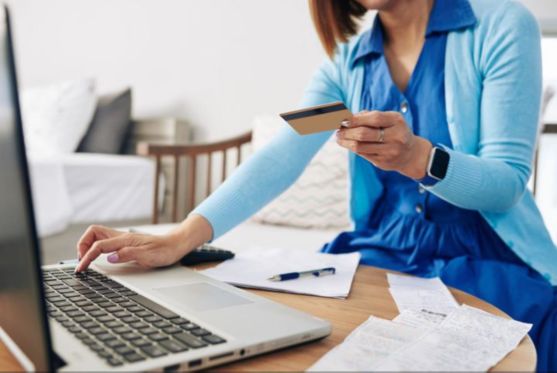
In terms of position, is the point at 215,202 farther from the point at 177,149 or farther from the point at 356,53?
the point at 177,149

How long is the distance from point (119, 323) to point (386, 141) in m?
0.38

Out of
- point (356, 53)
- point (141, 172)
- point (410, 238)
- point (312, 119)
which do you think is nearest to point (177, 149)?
point (141, 172)

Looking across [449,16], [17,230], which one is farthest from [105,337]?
[449,16]

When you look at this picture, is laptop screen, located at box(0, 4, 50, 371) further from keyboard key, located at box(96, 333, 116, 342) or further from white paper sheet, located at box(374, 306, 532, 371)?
white paper sheet, located at box(374, 306, 532, 371)

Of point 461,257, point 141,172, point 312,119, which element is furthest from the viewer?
point 141,172

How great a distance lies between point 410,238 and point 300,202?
2.35 ft

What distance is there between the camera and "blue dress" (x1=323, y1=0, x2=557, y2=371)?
826 mm

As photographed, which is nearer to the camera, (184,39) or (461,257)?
(461,257)

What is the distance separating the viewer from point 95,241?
725 mm

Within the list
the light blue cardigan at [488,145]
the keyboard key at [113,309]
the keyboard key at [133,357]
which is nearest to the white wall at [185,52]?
the light blue cardigan at [488,145]

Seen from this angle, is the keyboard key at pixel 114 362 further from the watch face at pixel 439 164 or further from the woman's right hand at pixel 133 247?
the watch face at pixel 439 164

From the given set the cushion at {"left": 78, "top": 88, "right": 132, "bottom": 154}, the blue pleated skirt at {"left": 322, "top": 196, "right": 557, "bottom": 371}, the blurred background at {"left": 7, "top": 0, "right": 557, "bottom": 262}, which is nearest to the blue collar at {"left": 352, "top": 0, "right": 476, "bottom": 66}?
the blue pleated skirt at {"left": 322, "top": 196, "right": 557, "bottom": 371}

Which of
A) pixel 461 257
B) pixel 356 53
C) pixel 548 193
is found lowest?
pixel 548 193

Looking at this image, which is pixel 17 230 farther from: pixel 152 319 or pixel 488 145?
pixel 488 145
